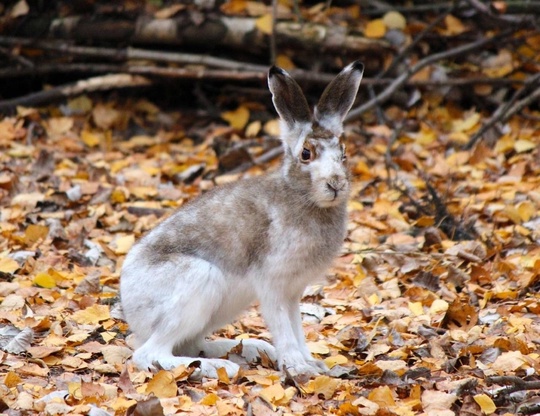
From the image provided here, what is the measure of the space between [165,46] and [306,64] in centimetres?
169

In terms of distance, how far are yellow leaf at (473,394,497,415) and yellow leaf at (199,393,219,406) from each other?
1336mm

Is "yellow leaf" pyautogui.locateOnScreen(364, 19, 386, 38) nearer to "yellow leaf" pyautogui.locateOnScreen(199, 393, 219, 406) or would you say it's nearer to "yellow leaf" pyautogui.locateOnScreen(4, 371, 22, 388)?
"yellow leaf" pyautogui.locateOnScreen(199, 393, 219, 406)

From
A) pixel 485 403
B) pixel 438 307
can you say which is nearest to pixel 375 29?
pixel 438 307

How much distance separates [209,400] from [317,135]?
5.37 feet

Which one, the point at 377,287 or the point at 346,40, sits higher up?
the point at 346,40

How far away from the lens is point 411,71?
988cm

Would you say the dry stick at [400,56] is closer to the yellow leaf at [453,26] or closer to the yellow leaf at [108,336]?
the yellow leaf at [453,26]

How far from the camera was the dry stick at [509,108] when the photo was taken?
9617 millimetres

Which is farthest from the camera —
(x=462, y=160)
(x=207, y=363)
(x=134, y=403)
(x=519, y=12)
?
(x=519, y=12)

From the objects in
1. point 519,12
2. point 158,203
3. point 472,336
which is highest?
point 519,12

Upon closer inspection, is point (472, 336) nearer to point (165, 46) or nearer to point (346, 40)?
point (346, 40)

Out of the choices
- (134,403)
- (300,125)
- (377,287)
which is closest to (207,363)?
(134,403)

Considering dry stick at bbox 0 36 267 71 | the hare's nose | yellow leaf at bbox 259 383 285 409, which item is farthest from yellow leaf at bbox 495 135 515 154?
yellow leaf at bbox 259 383 285 409

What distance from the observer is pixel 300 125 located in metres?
5.53
